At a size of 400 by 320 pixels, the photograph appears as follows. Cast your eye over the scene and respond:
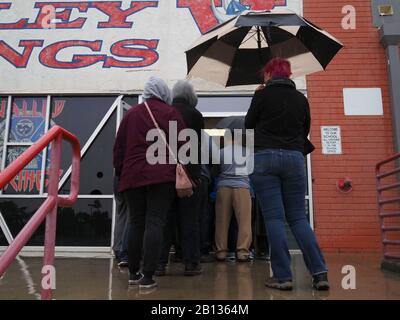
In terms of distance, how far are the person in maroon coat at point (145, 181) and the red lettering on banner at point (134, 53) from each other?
3.49 metres

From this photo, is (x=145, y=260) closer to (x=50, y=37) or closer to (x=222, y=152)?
(x=222, y=152)

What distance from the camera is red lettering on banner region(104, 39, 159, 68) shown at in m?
7.20

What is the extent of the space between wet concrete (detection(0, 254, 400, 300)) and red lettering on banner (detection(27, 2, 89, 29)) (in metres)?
4.18

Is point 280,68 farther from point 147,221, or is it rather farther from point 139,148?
point 147,221

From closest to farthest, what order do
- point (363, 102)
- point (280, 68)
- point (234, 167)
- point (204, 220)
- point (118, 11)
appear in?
point (280, 68) < point (204, 220) < point (234, 167) < point (363, 102) < point (118, 11)

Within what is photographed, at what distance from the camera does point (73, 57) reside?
7293mm

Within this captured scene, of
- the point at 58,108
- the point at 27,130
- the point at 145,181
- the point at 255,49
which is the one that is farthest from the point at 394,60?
the point at 27,130

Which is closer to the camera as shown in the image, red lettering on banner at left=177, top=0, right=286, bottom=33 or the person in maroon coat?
the person in maroon coat

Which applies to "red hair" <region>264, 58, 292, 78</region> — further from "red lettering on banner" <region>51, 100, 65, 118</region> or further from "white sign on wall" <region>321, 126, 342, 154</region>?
"red lettering on banner" <region>51, 100, 65, 118</region>

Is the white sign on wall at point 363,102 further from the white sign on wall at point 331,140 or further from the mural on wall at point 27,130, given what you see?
the mural on wall at point 27,130

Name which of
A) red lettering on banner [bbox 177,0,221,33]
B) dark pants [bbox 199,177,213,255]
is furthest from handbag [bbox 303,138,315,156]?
red lettering on banner [bbox 177,0,221,33]

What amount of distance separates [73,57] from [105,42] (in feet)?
2.00
